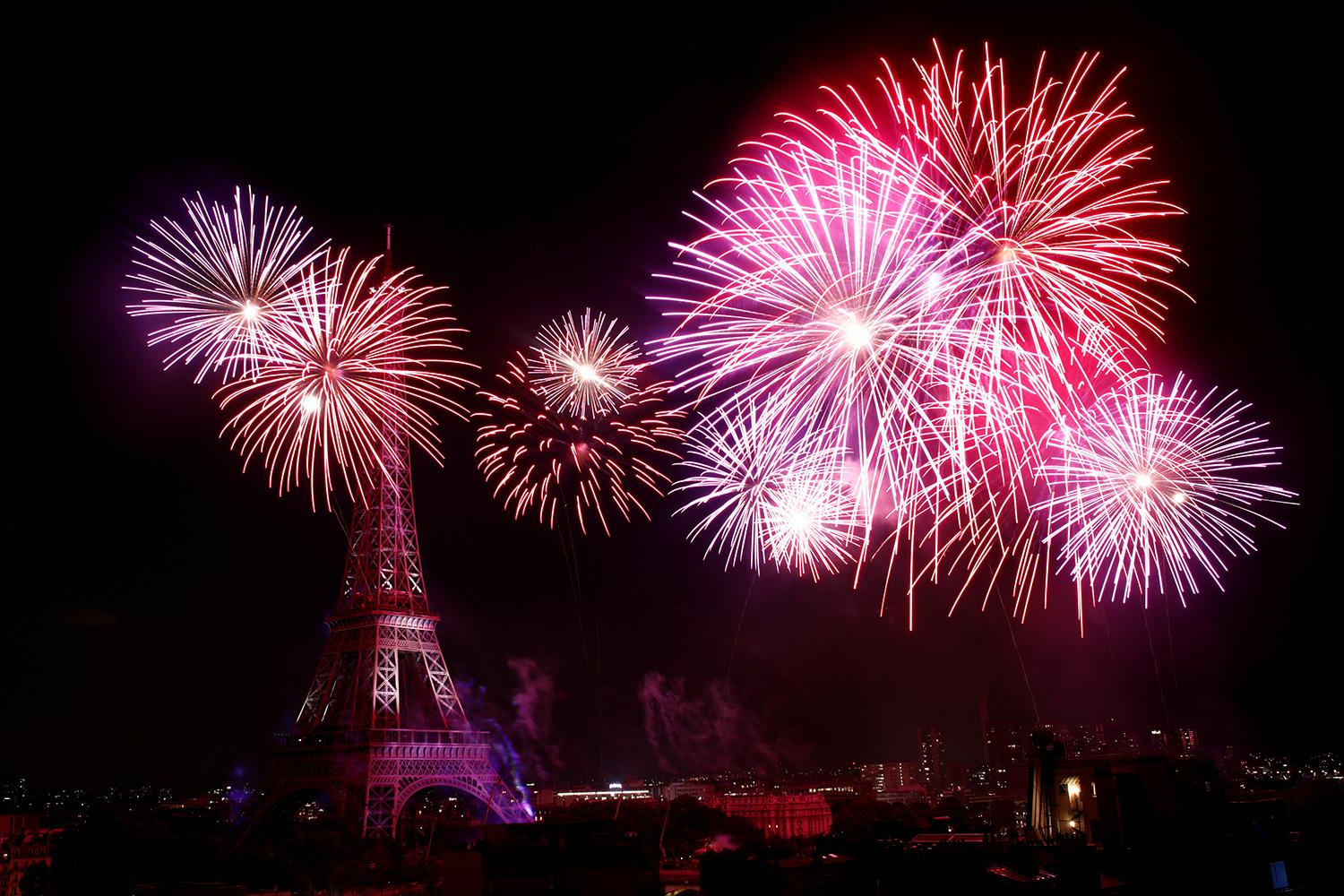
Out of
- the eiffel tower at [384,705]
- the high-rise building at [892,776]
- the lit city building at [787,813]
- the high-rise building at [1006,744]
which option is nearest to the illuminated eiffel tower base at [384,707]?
the eiffel tower at [384,705]

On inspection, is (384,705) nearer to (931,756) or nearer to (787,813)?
(787,813)

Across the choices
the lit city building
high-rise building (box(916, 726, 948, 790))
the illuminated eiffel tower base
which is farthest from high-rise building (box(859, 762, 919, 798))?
the illuminated eiffel tower base

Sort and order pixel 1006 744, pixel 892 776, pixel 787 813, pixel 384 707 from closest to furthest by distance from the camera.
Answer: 1. pixel 384 707
2. pixel 787 813
3. pixel 1006 744
4. pixel 892 776

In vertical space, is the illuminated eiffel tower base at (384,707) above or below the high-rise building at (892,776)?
above

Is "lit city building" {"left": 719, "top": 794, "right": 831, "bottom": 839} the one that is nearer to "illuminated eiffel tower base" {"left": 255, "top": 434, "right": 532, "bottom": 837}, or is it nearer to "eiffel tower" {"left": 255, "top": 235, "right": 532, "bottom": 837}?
"eiffel tower" {"left": 255, "top": 235, "right": 532, "bottom": 837}


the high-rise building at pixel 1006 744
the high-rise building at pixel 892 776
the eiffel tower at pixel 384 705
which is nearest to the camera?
the eiffel tower at pixel 384 705

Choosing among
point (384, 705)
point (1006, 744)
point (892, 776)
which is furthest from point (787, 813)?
point (892, 776)

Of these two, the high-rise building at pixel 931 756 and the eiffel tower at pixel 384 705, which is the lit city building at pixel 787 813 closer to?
the eiffel tower at pixel 384 705

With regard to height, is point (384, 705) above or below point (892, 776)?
above
